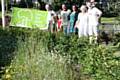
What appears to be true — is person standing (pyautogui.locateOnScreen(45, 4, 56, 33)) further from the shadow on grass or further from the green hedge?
the green hedge

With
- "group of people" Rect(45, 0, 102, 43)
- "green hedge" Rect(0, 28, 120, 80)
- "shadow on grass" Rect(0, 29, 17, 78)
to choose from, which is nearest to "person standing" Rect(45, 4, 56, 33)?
"group of people" Rect(45, 0, 102, 43)

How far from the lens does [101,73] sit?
28.0ft

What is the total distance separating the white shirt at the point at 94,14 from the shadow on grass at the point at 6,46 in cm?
213

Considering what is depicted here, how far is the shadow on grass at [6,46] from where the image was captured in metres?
10.5

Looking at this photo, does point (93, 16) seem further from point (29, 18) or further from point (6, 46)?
point (29, 18)

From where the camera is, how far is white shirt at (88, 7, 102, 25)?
535 inches

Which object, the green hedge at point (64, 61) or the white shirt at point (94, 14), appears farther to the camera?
the white shirt at point (94, 14)

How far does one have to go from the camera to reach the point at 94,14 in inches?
537

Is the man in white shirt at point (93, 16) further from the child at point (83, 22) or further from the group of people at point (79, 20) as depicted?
the child at point (83, 22)

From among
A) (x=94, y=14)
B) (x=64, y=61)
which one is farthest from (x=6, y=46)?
(x=64, y=61)

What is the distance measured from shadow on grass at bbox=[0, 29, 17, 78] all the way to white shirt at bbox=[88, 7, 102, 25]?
6.99 feet

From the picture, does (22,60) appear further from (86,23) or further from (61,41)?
(86,23)

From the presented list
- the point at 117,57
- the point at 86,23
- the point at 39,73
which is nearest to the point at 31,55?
the point at 39,73

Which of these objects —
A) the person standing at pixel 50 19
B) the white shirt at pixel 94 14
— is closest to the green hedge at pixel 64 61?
the white shirt at pixel 94 14
